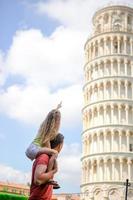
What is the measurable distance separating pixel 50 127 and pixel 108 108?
6472 centimetres

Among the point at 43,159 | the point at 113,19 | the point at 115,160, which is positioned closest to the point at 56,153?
the point at 43,159

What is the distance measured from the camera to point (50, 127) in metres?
4.64

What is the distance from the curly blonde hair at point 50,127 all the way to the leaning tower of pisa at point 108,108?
6079 cm

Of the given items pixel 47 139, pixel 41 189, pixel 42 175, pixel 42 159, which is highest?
pixel 47 139

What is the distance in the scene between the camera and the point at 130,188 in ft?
214

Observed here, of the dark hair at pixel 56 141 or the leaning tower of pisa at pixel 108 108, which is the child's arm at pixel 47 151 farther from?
the leaning tower of pisa at pixel 108 108

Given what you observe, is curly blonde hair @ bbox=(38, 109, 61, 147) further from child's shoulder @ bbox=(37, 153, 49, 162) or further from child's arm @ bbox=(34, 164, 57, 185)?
child's arm @ bbox=(34, 164, 57, 185)

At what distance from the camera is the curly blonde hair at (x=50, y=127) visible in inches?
181

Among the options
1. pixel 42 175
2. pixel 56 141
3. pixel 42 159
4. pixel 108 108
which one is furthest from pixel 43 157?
pixel 108 108

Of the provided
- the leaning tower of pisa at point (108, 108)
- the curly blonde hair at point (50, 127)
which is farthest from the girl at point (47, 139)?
the leaning tower of pisa at point (108, 108)

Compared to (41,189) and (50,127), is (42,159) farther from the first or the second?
(50,127)

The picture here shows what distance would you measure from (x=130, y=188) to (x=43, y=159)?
62864 millimetres

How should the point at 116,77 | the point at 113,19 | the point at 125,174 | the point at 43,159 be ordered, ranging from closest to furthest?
1. the point at 43,159
2. the point at 125,174
3. the point at 116,77
4. the point at 113,19

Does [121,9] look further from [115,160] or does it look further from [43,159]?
[43,159]
